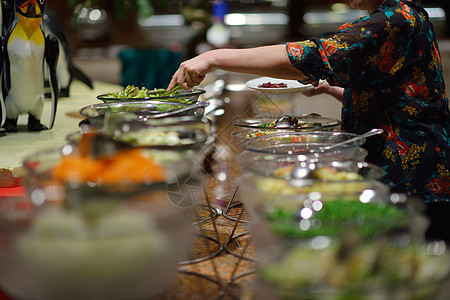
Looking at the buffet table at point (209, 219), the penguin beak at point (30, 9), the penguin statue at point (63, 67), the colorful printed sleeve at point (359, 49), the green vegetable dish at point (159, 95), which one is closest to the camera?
the buffet table at point (209, 219)

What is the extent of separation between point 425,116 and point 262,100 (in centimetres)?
106

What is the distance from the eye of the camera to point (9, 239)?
60cm

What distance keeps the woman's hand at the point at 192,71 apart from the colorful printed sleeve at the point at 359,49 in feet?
0.63

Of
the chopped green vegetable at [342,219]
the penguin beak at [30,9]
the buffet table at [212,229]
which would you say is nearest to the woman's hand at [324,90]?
the buffet table at [212,229]

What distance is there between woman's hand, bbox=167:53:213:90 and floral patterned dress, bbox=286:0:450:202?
7.6 inches

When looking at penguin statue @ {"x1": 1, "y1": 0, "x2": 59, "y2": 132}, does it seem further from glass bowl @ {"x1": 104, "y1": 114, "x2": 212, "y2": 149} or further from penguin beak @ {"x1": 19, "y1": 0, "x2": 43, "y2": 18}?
glass bowl @ {"x1": 104, "y1": 114, "x2": 212, "y2": 149}

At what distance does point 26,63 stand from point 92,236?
1.15 meters

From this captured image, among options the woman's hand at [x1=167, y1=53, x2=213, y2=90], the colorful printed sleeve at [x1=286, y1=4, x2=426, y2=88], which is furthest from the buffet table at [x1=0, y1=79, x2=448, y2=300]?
the colorful printed sleeve at [x1=286, y1=4, x2=426, y2=88]

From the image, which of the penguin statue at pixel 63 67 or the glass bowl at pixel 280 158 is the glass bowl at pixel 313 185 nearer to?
the glass bowl at pixel 280 158

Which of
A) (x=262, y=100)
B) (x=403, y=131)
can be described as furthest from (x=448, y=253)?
(x=262, y=100)

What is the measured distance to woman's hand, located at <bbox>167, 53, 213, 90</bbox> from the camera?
3.90ft

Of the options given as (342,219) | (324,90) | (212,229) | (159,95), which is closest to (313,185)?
(342,219)

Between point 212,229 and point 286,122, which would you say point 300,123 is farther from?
point 212,229

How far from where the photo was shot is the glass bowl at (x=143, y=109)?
106 centimetres
